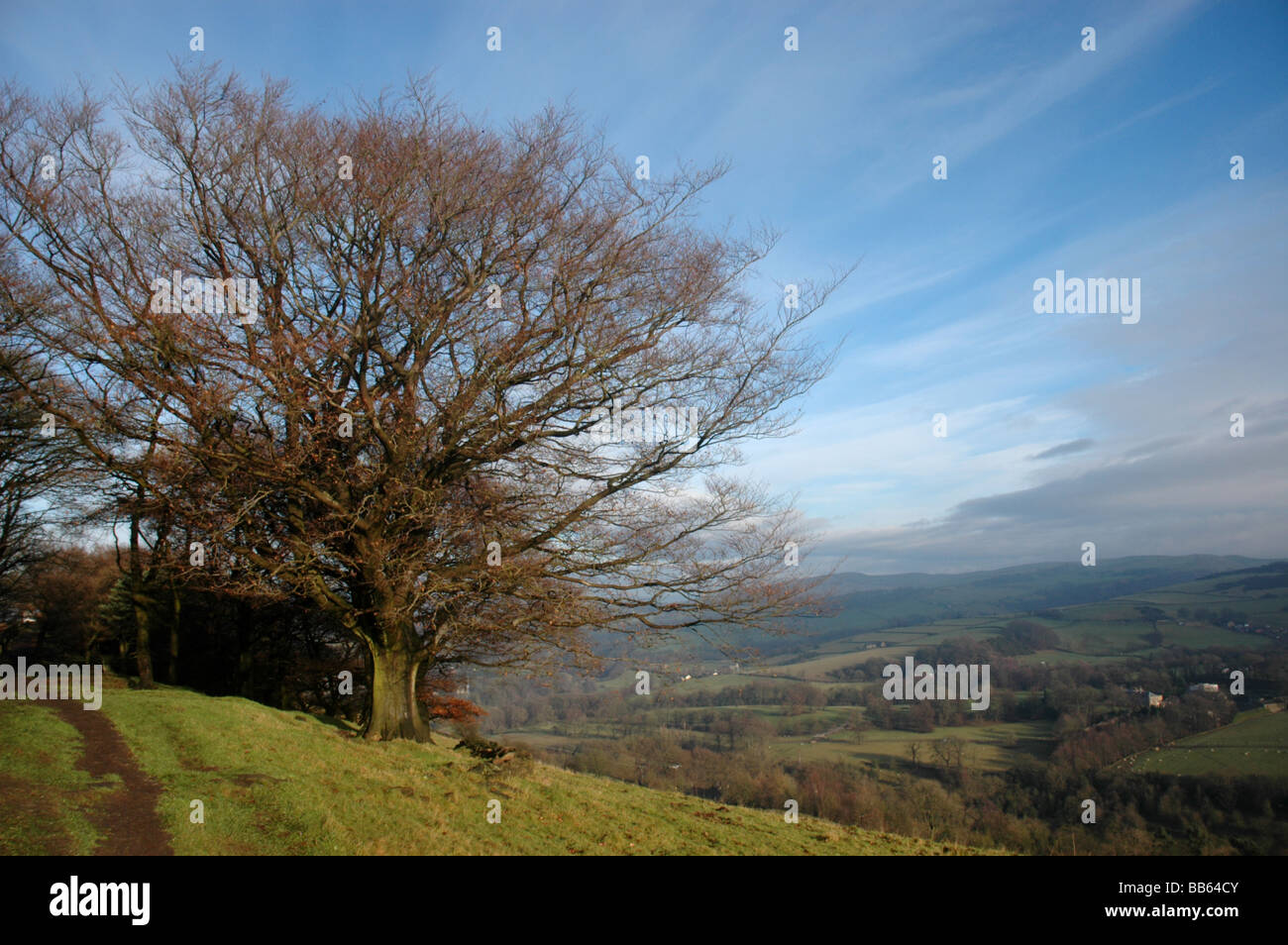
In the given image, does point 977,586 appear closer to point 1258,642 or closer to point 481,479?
point 1258,642

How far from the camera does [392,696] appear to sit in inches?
495

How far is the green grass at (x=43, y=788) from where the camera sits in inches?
220

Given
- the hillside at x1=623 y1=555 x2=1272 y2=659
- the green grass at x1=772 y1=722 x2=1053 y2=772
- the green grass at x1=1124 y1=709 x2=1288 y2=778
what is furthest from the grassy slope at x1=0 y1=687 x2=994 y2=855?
the hillside at x1=623 y1=555 x2=1272 y2=659

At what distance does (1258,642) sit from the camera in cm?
4866

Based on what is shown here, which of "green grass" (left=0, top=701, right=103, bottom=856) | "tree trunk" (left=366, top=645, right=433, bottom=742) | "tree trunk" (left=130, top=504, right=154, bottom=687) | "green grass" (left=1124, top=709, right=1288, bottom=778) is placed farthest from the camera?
"green grass" (left=1124, top=709, right=1288, bottom=778)

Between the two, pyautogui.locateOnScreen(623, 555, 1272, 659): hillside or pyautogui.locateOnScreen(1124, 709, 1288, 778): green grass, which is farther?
pyautogui.locateOnScreen(623, 555, 1272, 659): hillside

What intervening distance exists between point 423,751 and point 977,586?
142 meters

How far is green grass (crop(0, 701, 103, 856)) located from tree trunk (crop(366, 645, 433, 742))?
14.5 feet

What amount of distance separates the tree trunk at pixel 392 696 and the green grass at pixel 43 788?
4405mm

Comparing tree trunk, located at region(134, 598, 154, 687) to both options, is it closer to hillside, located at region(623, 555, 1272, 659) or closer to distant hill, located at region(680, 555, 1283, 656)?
hillside, located at region(623, 555, 1272, 659)

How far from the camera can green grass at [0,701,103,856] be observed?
5582 mm

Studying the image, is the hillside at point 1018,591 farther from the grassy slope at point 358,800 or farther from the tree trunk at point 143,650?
the grassy slope at point 358,800

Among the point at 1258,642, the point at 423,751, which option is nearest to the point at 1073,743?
the point at 1258,642

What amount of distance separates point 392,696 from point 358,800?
4.82 m
